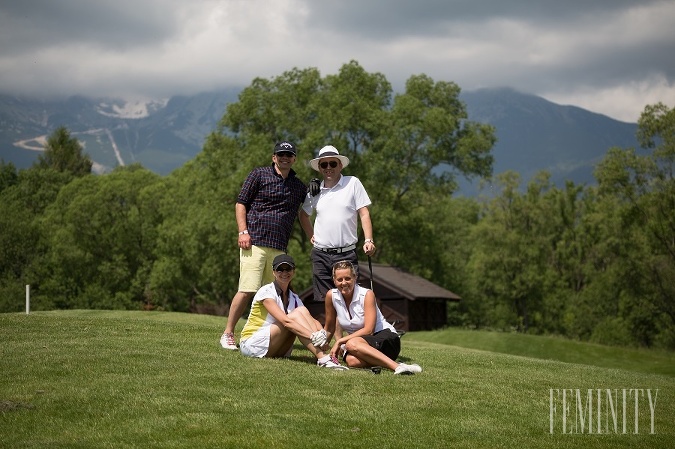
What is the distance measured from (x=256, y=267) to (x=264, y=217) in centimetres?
81

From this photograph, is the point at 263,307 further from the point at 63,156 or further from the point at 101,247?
the point at 63,156

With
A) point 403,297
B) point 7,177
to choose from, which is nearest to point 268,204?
point 403,297

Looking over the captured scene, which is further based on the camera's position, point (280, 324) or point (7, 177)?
point (7, 177)

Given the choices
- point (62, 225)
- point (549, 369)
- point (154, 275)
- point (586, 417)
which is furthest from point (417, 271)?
point (586, 417)

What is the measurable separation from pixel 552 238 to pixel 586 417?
224 feet

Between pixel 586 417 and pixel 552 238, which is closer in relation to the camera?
pixel 586 417

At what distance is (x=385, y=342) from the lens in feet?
42.4

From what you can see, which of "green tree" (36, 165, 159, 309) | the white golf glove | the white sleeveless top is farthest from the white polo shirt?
"green tree" (36, 165, 159, 309)

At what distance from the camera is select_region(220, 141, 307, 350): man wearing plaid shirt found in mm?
14008

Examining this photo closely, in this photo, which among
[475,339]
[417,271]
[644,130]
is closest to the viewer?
[475,339]

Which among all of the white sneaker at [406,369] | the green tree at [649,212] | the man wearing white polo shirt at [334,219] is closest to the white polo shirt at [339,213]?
the man wearing white polo shirt at [334,219]

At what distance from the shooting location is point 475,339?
137 ft

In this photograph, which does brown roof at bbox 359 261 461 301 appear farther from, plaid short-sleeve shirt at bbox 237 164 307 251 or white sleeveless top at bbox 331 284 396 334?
white sleeveless top at bbox 331 284 396 334

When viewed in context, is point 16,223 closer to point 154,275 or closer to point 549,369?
point 154,275
